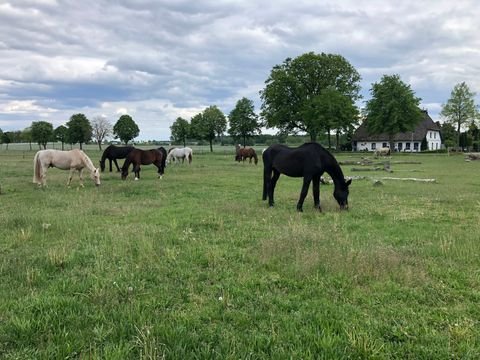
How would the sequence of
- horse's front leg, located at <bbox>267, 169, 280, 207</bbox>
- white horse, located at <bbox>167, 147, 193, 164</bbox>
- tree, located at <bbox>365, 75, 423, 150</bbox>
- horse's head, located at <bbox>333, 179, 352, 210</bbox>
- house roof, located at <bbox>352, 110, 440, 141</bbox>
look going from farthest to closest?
house roof, located at <bbox>352, 110, 440, 141</bbox>, tree, located at <bbox>365, 75, 423, 150</bbox>, white horse, located at <bbox>167, 147, 193, 164</bbox>, horse's front leg, located at <bbox>267, 169, 280, 207</bbox>, horse's head, located at <bbox>333, 179, 352, 210</bbox>

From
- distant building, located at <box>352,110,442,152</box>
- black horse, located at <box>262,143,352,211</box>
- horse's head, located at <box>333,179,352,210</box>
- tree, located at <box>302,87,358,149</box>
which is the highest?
tree, located at <box>302,87,358,149</box>

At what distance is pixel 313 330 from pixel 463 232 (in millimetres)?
5607

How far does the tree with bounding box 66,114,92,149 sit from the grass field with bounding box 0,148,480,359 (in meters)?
70.7

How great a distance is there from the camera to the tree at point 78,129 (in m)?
73.9

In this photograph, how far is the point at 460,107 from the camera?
65.2m

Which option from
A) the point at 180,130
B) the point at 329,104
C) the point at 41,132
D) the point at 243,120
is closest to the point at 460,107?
the point at 329,104

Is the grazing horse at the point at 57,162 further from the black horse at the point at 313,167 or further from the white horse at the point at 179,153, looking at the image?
the white horse at the point at 179,153

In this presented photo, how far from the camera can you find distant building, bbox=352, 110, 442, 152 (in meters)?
77.4

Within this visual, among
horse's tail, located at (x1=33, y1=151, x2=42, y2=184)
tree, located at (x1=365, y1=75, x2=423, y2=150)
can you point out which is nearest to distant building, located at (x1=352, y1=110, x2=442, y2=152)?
tree, located at (x1=365, y1=75, x2=423, y2=150)

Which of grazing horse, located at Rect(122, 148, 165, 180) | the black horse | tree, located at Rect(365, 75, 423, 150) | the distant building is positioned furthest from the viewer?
the distant building

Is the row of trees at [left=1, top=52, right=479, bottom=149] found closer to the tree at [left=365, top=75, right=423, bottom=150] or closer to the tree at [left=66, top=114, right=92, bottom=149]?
the tree at [left=365, top=75, right=423, bottom=150]

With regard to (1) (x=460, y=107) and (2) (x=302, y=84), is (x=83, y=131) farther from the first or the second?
(1) (x=460, y=107)

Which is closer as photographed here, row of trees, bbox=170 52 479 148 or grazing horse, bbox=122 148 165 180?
grazing horse, bbox=122 148 165 180

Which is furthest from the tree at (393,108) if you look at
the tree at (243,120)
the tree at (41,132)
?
the tree at (41,132)
